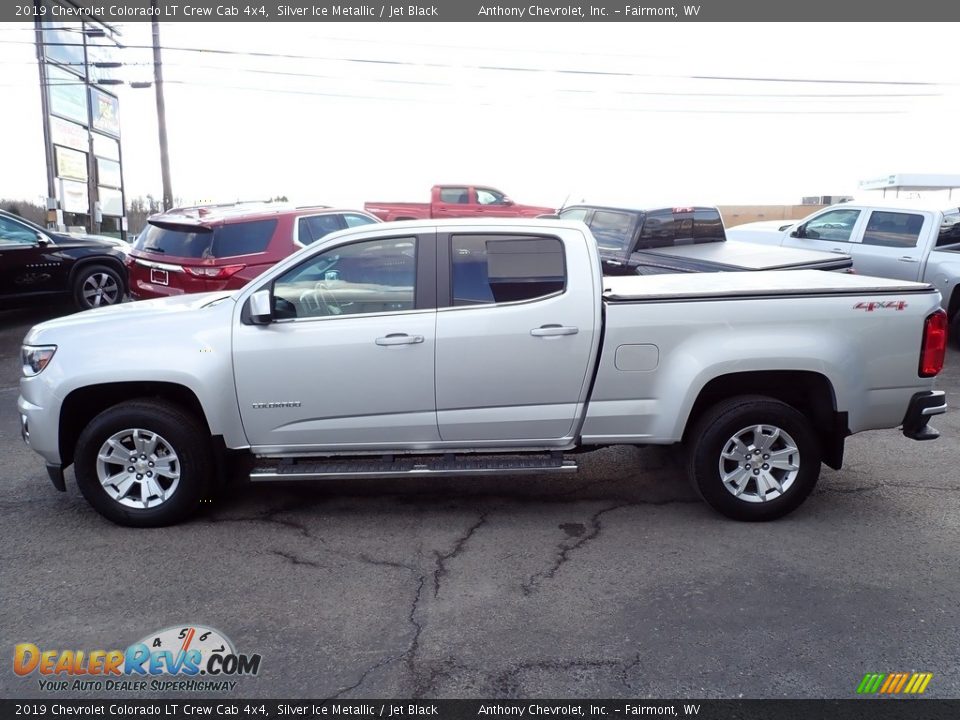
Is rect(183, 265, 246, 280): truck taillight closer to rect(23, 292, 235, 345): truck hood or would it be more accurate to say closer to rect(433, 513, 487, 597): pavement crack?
rect(23, 292, 235, 345): truck hood

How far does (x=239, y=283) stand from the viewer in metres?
9.09

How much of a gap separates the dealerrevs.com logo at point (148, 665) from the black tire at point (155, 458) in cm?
131

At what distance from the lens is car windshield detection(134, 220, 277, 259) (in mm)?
9094

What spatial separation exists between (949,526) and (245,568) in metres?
4.26

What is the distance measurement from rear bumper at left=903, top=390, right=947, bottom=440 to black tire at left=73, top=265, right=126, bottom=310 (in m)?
10.8

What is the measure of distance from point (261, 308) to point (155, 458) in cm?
115

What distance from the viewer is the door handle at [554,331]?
16.0 feet

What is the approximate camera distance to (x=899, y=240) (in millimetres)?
11172

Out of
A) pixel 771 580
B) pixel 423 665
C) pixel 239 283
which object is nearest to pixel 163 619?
pixel 423 665

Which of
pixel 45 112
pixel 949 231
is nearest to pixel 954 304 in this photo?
pixel 949 231

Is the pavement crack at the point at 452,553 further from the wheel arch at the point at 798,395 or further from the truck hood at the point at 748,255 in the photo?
the truck hood at the point at 748,255

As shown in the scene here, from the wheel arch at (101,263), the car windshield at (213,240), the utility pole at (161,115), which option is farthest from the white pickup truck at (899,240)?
the utility pole at (161,115)

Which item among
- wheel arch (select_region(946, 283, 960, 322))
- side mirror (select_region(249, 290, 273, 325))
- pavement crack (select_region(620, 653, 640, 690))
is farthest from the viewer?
wheel arch (select_region(946, 283, 960, 322))

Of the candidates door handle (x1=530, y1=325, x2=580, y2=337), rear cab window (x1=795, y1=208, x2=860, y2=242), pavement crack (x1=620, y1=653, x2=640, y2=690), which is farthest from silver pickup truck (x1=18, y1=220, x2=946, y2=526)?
rear cab window (x1=795, y1=208, x2=860, y2=242)
